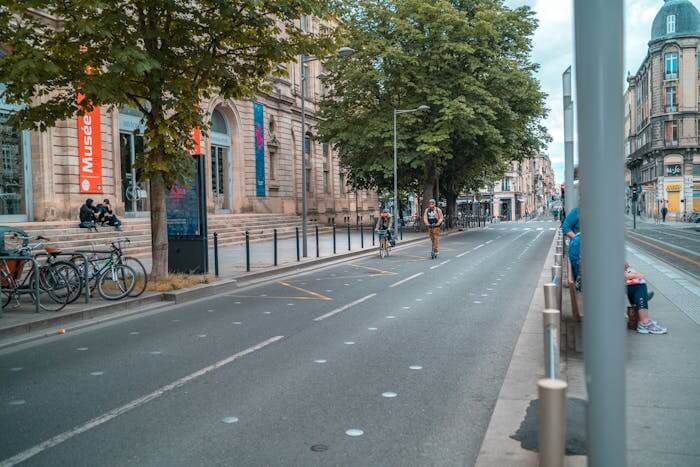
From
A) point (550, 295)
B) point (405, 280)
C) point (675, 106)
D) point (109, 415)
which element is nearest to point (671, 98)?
point (675, 106)

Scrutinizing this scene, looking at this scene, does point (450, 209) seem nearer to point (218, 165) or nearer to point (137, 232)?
point (218, 165)

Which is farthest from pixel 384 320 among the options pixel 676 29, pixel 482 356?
pixel 676 29

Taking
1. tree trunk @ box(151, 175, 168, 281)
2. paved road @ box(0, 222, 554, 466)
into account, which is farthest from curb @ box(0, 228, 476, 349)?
tree trunk @ box(151, 175, 168, 281)

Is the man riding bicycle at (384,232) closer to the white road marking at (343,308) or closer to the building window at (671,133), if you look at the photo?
the white road marking at (343,308)

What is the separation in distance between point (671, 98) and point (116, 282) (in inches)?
2876

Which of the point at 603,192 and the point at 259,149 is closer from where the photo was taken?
the point at 603,192

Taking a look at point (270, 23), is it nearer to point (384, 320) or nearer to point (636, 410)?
point (384, 320)

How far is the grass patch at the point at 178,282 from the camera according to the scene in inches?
475

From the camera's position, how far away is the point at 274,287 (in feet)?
44.8

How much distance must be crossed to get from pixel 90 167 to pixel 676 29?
67.9 metres

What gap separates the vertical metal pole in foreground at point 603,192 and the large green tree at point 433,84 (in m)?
30.0

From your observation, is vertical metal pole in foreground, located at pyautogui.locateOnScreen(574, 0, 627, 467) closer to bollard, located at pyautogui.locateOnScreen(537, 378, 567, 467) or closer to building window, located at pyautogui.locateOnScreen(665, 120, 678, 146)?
bollard, located at pyautogui.locateOnScreen(537, 378, 567, 467)

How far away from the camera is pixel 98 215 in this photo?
74.8 feet

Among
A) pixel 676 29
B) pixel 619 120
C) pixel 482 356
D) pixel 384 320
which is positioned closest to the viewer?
pixel 619 120
